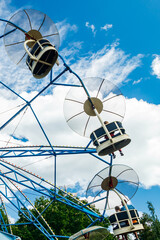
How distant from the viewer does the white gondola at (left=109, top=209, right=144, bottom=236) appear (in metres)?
14.1

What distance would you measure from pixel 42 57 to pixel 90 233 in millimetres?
11691

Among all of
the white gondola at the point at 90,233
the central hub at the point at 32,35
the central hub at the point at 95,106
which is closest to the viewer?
the white gondola at the point at 90,233

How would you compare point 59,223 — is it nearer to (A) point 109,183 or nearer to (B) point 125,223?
(A) point 109,183

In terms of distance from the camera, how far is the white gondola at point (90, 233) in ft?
49.3

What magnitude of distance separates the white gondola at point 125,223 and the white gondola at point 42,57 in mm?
10141

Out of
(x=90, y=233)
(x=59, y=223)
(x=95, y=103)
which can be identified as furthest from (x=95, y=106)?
(x=59, y=223)

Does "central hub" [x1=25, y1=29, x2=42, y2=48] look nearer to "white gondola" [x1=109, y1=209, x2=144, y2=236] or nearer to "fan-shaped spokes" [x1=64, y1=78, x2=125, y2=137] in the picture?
"fan-shaped spokes" [x1=64, y1=78, x2=125, y2=137]

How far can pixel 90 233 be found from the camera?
50.3 ft

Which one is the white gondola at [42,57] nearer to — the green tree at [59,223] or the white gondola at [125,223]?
the white gondola at [125,223]

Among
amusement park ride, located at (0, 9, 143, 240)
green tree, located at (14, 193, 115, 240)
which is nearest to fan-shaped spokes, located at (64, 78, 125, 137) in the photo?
amusement park ride, located at (0, 9, 143, 240)

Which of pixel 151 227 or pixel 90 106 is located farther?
pixel 151 227

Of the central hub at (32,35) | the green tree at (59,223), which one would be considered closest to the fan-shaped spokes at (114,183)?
the central hub at (32,35)

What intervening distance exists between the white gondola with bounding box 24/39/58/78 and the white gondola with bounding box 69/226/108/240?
34.2ft

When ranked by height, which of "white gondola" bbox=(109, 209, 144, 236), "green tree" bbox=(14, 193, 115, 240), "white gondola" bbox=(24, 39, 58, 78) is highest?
"white gondola" bbox=(24, 39, 58, 78)
